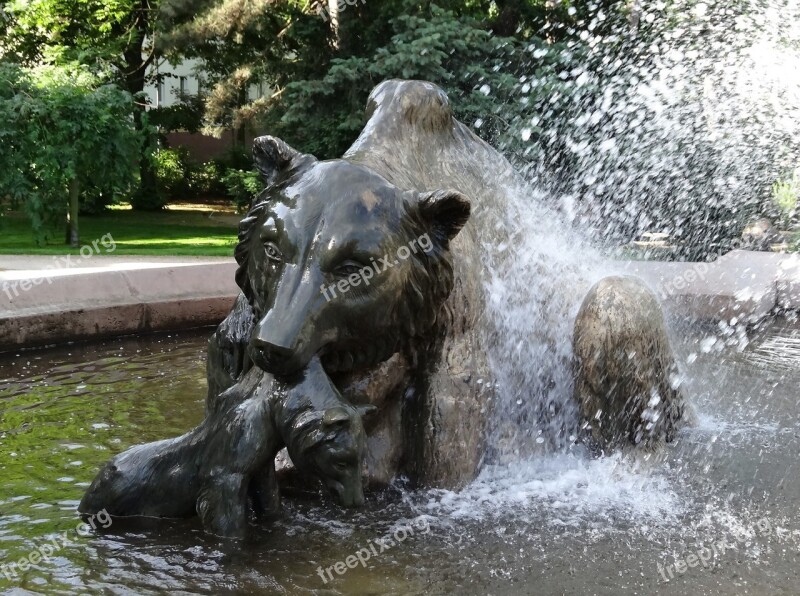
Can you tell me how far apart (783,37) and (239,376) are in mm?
7597

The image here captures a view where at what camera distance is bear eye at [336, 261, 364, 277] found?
299 cm

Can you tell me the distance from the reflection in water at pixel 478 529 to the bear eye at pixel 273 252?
3.14ft

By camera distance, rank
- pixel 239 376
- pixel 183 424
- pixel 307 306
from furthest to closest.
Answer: pixel 183 424 → pixel 239 376 → pixel 307 306

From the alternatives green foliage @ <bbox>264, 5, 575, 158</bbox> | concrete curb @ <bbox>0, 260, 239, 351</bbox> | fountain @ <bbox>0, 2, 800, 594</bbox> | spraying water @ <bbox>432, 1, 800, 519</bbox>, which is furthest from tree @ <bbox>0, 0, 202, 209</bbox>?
fountain @ <bbox>0, 2, 800, 594</bbox>

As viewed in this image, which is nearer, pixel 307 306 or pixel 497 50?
pixel 307 306

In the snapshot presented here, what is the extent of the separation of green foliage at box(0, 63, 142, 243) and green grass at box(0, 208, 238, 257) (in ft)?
3.12

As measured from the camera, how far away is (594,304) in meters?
4.01

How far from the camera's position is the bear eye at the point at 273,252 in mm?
3016

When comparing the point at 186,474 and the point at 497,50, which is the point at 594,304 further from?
the point at 497,50

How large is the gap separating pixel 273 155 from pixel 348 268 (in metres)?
0.58

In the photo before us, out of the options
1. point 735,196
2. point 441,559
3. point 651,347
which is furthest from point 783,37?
point 735,196

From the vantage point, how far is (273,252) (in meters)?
3.04

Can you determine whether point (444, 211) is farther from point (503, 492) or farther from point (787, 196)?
point (787, 196)

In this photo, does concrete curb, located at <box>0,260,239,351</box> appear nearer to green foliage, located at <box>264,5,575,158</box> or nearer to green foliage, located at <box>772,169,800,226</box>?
green foliage, located at <box>264,5,575,158</box>
